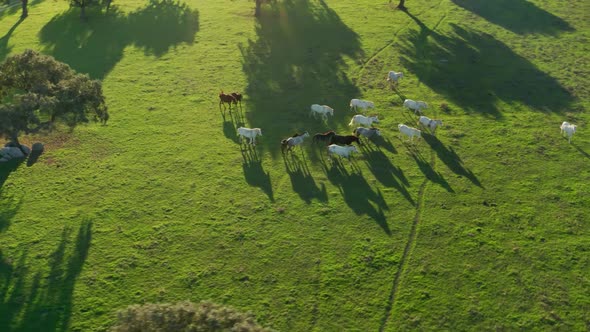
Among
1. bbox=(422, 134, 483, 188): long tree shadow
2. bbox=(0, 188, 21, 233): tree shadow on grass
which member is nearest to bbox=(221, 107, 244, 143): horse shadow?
bbox=(422, 134, 483, 188): long tree shadow

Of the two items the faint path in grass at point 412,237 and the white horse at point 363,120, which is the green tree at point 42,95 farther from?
the faint path in grass at point 412,237

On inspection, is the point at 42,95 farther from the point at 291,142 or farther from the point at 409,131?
the point at 409,131

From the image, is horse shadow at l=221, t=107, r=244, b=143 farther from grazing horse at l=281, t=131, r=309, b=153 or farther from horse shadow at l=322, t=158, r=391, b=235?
horse shadow at l=322, t=158, r=391, b=235

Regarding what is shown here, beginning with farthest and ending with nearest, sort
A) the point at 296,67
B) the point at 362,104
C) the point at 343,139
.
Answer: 1. the point at 296,67
2. the point at 362,104
3. the point at 343,139

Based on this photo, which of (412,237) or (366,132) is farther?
(366,132)

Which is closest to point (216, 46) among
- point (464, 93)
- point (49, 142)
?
point (49, 142)

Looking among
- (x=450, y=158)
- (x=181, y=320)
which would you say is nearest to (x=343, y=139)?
(x=450, y=158)

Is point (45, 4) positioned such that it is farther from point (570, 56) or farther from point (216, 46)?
point (570, 56)
